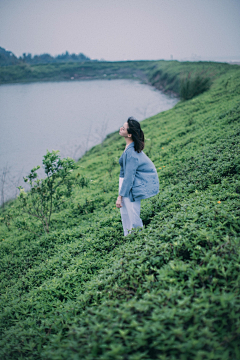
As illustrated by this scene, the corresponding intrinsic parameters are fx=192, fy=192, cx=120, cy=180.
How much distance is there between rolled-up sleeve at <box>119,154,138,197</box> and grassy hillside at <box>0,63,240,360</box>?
0.68 meters

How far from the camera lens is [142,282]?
1.93 meters

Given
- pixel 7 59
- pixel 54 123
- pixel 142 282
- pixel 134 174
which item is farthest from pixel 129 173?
pixel 7 59

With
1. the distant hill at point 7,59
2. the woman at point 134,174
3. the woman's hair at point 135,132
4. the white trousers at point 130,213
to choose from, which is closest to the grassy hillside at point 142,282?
the white trousers at point 130,213

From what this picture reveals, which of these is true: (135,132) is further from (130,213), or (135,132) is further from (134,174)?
(130,213)

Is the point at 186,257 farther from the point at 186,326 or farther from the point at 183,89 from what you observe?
the point at 183,89

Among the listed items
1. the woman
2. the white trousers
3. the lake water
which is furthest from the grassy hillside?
the lake water

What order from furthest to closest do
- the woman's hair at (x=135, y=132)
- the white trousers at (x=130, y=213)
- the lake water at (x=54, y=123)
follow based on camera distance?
the lake water at (x=54, y=123) → the white trousers at (x=130, y=213) → the woman's hair at (x=135, y=132)

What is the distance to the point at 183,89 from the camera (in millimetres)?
16703

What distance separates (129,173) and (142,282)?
139 centimetres

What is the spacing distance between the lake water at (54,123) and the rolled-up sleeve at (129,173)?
23.1 feet

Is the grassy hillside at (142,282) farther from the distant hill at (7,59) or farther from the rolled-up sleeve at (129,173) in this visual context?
the distant hill at (7,59)

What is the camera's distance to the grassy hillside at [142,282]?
4.40 ft

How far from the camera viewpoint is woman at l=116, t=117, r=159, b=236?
270 centimetres

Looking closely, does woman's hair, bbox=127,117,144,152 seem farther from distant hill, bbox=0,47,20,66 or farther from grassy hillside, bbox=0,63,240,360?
distant hill, bbox=0,47,20,66
